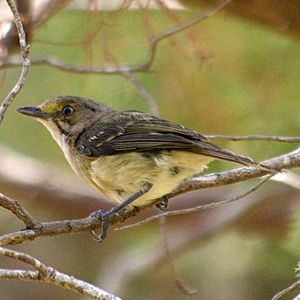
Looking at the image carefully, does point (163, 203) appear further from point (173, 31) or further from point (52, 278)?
point (52, 278)

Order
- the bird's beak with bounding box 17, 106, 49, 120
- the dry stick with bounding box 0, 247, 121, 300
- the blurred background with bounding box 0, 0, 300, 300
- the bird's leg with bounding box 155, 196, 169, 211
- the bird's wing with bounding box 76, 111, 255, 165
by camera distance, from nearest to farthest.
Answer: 1. the dry stick with bounding box 0, 247, 121, 300
2. the bird's wing with bounding box 76, 111, 255, 165
3. the bird's leg with bounding box 155, 196, 169, 211
4. the bird's beak with bounding box 17, 106, 49, 120
5. the blurred background with bounding box 0, 0, 300, 300

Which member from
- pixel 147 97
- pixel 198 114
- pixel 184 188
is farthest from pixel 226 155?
pixel 198 114

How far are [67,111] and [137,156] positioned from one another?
2.38 feet

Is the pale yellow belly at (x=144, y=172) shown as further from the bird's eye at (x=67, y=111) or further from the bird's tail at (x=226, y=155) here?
the bird's eye at (x=67, y=111)

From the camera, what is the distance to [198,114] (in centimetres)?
623

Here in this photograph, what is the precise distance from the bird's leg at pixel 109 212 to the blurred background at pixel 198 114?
1597mm

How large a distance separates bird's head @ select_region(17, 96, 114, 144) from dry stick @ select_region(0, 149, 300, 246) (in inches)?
28.9

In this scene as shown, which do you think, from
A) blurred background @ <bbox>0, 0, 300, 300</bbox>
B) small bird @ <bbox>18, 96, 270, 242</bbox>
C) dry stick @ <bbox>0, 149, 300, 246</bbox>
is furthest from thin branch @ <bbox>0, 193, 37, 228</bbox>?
blurred background @ <bbox>0, 0, 300, 300</bbox>

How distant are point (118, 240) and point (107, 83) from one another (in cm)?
184

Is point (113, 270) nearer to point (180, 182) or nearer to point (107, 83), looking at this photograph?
point (107, 83)

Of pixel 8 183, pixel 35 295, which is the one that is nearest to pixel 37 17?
pixel 8 183

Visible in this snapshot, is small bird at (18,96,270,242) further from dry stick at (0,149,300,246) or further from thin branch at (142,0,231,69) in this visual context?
thin branch at (142,0,231,69)

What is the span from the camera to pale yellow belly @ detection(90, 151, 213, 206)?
13.7 feet

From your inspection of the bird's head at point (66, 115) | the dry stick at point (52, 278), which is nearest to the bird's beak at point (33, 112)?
the bird's head at point (66, 115)
